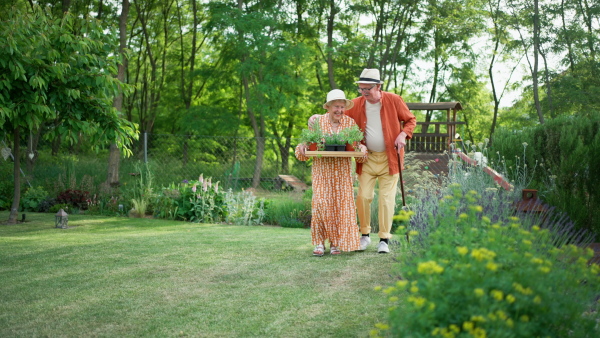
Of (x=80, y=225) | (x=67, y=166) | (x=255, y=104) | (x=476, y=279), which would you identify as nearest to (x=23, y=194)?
(x=67, y=166)

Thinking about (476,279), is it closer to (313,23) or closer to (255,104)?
(255,104)

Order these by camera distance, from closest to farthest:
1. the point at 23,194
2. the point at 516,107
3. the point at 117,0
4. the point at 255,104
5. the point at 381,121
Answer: the point at 381,121 → the point at 23,194 → the point at 255,104 → the point at 117,0 → the point at 516,107

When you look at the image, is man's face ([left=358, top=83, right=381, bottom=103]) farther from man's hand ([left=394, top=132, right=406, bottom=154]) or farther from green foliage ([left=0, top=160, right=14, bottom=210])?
green foliage ([left=0, top=160, right=14, bottom=210])

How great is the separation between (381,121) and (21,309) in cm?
366

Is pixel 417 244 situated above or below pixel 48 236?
above

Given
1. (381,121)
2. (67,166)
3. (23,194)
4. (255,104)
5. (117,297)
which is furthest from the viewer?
(255,104)

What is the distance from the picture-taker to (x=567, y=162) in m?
5.88

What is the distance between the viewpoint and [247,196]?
10.5 meters

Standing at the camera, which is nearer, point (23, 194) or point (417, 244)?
point (417, 244)

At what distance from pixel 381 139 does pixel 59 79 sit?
4974mm

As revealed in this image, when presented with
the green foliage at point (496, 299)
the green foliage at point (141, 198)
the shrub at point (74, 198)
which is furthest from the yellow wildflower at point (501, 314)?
the shrub at point (74, 198)

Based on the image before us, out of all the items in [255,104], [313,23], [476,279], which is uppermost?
[313,23]

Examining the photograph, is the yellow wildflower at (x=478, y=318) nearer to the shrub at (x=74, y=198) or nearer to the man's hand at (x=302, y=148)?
the man's hand at (x=302, y=148)

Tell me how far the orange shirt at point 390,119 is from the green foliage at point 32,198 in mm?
8024
